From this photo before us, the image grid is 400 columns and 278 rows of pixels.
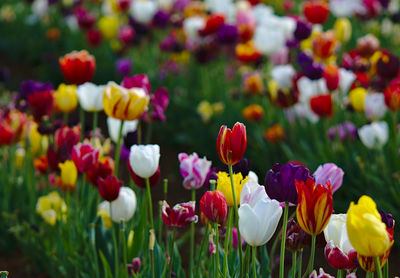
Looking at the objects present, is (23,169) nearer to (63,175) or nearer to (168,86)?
(63,175)

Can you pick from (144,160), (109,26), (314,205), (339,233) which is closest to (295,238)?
(339,233)

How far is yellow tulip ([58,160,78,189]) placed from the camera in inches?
81.1

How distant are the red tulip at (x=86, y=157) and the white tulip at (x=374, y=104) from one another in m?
1.27

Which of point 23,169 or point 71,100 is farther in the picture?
point 23,169

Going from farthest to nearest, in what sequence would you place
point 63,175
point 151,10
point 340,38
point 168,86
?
1. point 151,10
2. point 168,86
3. point 340,38
4. point 63,175

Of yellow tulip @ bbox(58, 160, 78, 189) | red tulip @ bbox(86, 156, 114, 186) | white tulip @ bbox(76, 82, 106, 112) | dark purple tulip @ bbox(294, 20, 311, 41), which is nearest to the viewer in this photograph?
red tulip @ bbox(86, 156, 114, 186)

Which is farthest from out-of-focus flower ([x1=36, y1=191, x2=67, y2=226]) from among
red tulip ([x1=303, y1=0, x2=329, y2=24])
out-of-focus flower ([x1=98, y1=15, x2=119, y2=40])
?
out-of-focus flower ([x1=98, y1=15, x2=119, y2=40])

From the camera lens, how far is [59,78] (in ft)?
18.5

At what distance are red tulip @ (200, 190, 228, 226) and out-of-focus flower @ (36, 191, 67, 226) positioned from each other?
992 millimetres

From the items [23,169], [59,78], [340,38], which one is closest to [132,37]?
[59,78]

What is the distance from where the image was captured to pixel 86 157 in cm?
190

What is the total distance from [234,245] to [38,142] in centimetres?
107

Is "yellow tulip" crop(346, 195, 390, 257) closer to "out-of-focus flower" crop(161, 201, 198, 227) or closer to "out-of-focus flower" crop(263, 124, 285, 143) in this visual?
"out-of-focus flower" crop(161, 201, 198, 227)

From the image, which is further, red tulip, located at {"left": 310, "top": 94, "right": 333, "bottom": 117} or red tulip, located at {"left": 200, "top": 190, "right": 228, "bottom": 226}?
red tulip, located at {"left": 310, "top": 94, "right": 333, "bottom": 117}
